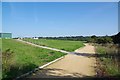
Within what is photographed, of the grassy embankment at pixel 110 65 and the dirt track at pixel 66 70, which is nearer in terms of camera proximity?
the grassy embankment at pixel 110 65

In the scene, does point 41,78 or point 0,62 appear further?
point 0,62

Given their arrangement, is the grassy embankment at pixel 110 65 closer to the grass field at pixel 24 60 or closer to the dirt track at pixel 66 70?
the dirt track at pixel 66 70

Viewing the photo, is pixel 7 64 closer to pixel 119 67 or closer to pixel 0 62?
pixel 0 62

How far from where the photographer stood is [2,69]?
476 inches

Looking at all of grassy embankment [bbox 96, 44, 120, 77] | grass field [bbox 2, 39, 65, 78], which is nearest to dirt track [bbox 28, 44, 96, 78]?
grassy embankment [bbox 96, 44, 120, 77]

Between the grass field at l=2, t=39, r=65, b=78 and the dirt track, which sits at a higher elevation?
the grass field at l=2, t=39, r=65, b=78

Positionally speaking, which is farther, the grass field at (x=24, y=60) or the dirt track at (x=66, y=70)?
the dirt track at (x=66, y=70)

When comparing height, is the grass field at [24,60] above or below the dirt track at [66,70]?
above

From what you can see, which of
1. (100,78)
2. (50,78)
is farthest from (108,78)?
(50,78)

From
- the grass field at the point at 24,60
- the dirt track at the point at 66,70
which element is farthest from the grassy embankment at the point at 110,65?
the grass field at the point at 24,60

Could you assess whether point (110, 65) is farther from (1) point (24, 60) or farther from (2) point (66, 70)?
(1) point (24, 60)

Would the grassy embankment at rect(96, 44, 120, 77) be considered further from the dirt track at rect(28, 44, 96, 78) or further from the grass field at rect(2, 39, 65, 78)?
the grass field at rect(2, 39, 65, 78)

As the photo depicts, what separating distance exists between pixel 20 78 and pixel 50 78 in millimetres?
1263

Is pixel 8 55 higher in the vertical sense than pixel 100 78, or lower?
higher
